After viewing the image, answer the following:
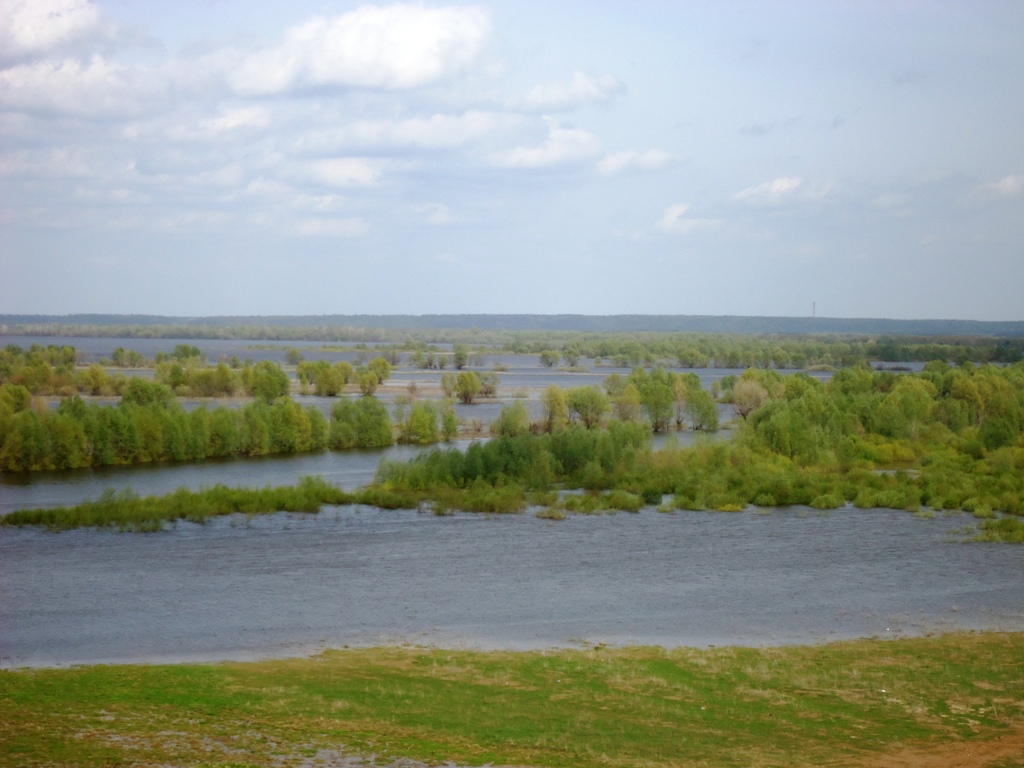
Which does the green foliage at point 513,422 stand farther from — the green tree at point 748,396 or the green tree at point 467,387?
the green tree at point 467,387

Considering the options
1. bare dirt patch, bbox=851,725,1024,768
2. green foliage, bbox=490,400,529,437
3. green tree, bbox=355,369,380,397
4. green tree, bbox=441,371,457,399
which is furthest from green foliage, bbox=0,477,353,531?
green tree, bbox=441,371,457,399

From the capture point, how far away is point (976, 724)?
47.4 feet

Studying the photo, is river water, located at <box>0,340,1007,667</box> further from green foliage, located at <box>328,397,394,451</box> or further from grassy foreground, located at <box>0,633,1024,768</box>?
green foliage, located at <box>328,397,394,451</box>

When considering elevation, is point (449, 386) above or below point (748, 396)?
below

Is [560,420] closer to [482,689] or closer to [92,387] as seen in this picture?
[92,387]

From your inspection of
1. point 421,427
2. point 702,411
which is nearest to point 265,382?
point 421,427

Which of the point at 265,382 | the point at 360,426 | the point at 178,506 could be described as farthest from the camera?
the point at 265,382

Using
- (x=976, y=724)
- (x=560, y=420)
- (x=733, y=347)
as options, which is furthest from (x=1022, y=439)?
(x=733, y=347)

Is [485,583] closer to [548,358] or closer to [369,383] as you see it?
[369,383]

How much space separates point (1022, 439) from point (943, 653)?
30651 millimetres

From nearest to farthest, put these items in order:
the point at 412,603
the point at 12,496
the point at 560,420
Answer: the point at 412,603, the point at 12,496, the point at 560,420

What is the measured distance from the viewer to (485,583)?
25234mm

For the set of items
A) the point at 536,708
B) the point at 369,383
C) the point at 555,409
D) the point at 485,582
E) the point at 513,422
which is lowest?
the point at 485,582

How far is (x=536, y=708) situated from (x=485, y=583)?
10358 millimetres
